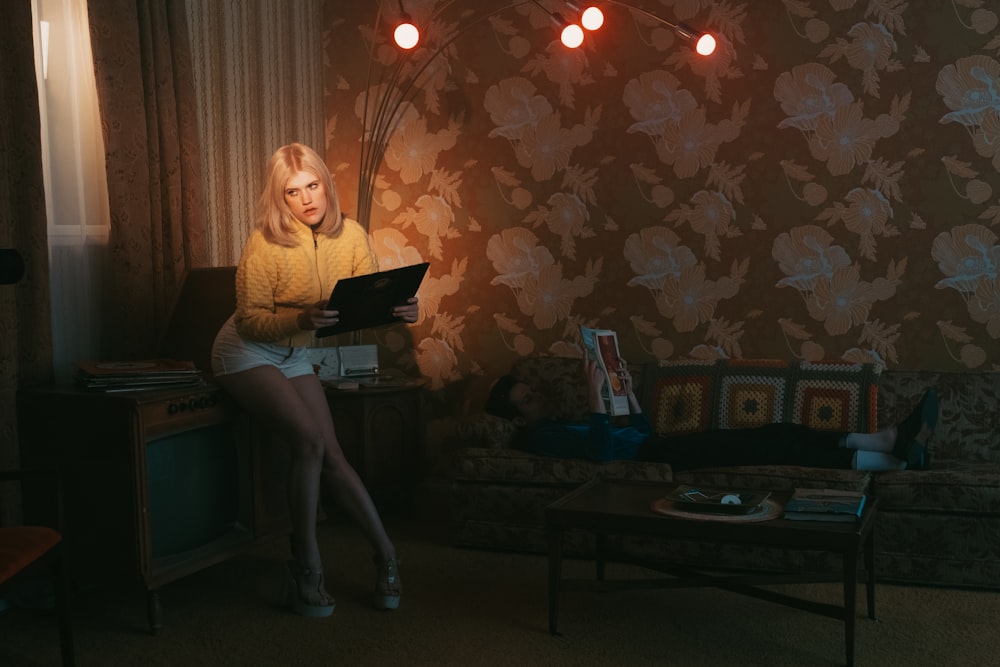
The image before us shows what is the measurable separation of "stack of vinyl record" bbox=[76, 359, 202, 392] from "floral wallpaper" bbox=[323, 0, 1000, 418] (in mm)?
1572

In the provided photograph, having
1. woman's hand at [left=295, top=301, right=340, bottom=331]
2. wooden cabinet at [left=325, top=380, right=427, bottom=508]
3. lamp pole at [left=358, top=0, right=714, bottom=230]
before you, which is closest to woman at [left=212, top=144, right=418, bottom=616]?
woman's hand at [left=295, top=301, right=340, bottom=331]

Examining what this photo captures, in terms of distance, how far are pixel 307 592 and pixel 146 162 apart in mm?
1542

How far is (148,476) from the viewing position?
2.70 meters

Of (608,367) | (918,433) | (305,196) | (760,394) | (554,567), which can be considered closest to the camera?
(554,567)

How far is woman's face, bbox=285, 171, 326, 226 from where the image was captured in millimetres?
2963

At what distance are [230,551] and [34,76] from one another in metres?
1.52

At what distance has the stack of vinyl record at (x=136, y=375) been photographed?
277cm

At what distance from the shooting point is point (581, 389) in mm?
3904

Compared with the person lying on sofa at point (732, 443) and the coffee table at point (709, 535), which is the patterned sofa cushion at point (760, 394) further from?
the coffee table at point (709, 535)

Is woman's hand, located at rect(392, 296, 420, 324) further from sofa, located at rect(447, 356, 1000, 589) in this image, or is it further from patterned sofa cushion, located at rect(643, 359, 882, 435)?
patterned sofa cushion, located at rect(643, 359, 882, 435)

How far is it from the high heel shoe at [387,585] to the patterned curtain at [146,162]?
1.14 metres

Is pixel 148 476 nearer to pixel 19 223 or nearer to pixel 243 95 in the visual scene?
pixel 19 223

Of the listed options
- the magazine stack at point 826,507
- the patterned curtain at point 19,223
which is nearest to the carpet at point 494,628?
the magazine stack at point 826,507

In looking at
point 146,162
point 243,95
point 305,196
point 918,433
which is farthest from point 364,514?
point 243,95
